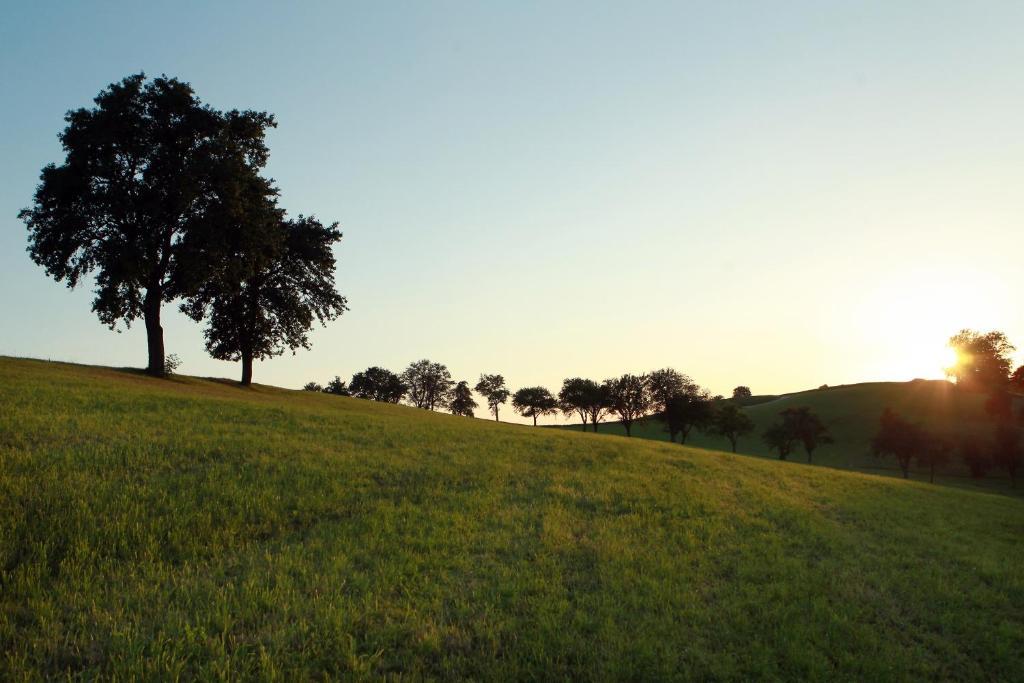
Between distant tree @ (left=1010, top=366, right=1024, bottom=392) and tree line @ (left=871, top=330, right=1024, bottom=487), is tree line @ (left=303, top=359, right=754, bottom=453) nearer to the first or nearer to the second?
tree line @ (left=871, top=330, right=1024, bottom=487)

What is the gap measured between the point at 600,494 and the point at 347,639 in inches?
439

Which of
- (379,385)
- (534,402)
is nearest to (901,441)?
(534,402)

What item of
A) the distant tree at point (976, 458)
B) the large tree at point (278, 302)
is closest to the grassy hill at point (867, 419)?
the distant tree at point (976, 458)

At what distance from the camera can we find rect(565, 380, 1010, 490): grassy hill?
298ft

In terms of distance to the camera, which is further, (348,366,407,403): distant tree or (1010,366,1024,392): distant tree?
(348,366,407,403): distant tree

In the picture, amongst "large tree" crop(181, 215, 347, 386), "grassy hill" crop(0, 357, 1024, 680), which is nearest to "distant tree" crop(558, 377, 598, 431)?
"large tree" crop(181, 215, 347, 386)

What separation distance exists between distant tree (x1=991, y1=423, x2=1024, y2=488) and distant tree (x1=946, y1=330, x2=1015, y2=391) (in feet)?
143

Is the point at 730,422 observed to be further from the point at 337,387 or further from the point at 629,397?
the point at 337,387

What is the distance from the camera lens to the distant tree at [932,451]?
8194 centimetres

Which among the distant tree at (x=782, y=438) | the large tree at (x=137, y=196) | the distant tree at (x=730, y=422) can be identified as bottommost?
the distant tree at (x=782, y=438)

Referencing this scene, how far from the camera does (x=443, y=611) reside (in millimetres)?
8547

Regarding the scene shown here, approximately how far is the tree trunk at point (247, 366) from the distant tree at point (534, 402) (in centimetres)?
9103

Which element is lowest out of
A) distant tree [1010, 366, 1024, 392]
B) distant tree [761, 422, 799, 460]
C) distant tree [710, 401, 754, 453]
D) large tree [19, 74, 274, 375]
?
distant tree [761, 422, 799, 460]

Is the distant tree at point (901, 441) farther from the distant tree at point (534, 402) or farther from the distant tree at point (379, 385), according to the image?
the distant tree at point (379, 385)
